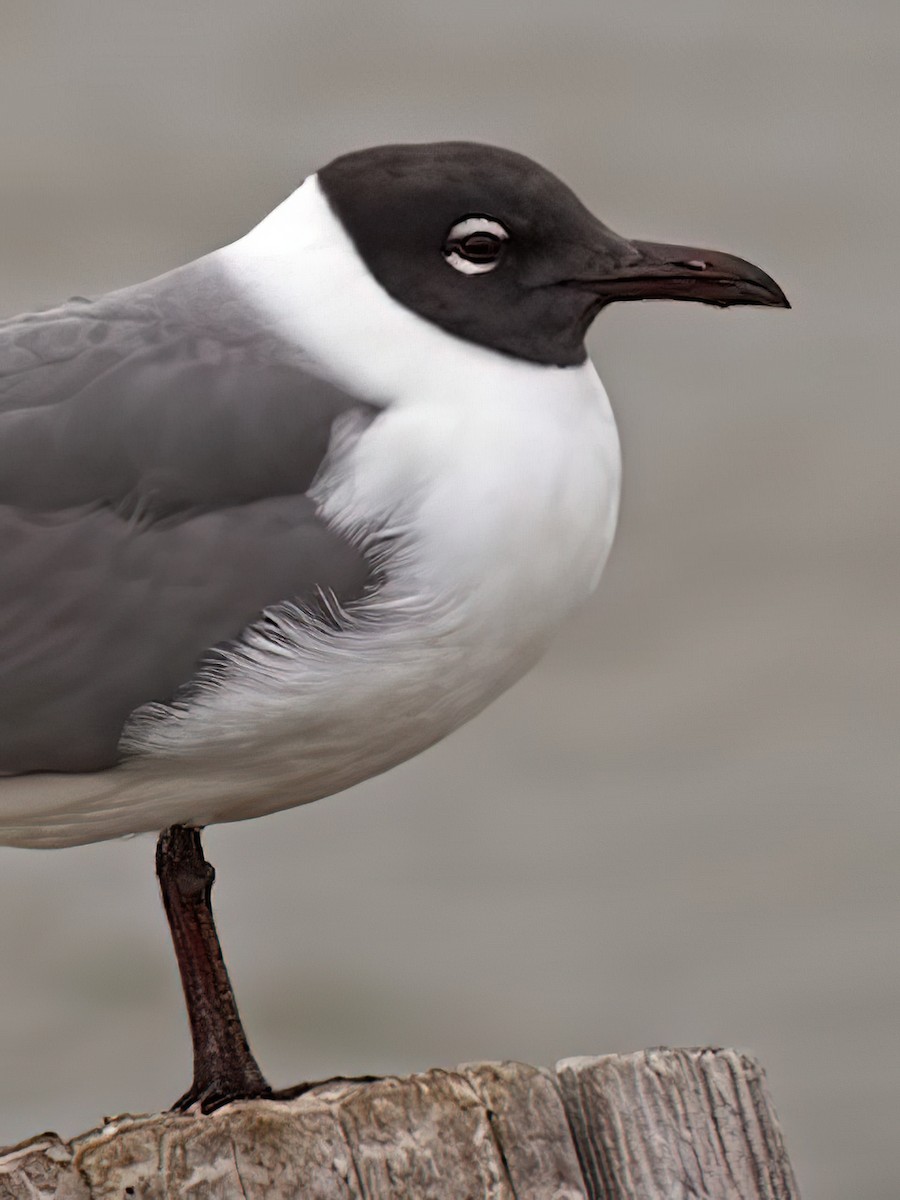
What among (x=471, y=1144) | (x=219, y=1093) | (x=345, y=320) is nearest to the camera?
(x=471, y=1144)

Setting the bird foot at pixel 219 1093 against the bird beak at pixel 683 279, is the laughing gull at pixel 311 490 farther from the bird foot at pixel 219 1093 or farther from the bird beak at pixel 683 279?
the bird foot at pixel 219 1093

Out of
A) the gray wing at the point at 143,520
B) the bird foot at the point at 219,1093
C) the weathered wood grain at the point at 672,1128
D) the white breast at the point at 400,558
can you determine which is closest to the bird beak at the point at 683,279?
the white breast at the point at 400,558

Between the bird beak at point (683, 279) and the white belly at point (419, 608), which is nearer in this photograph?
the white belly at point (419, 608)

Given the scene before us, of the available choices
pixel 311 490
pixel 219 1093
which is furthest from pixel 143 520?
pixel 219 1093

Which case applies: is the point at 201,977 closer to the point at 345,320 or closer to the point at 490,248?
the point at 345,320

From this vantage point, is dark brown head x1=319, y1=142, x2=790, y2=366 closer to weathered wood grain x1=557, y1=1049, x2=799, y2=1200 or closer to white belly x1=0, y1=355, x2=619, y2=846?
white belly x1=0, y1=355, x2=619, y2=846

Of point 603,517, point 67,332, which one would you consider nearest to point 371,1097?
point 603,517

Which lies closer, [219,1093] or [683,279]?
[683,279]
